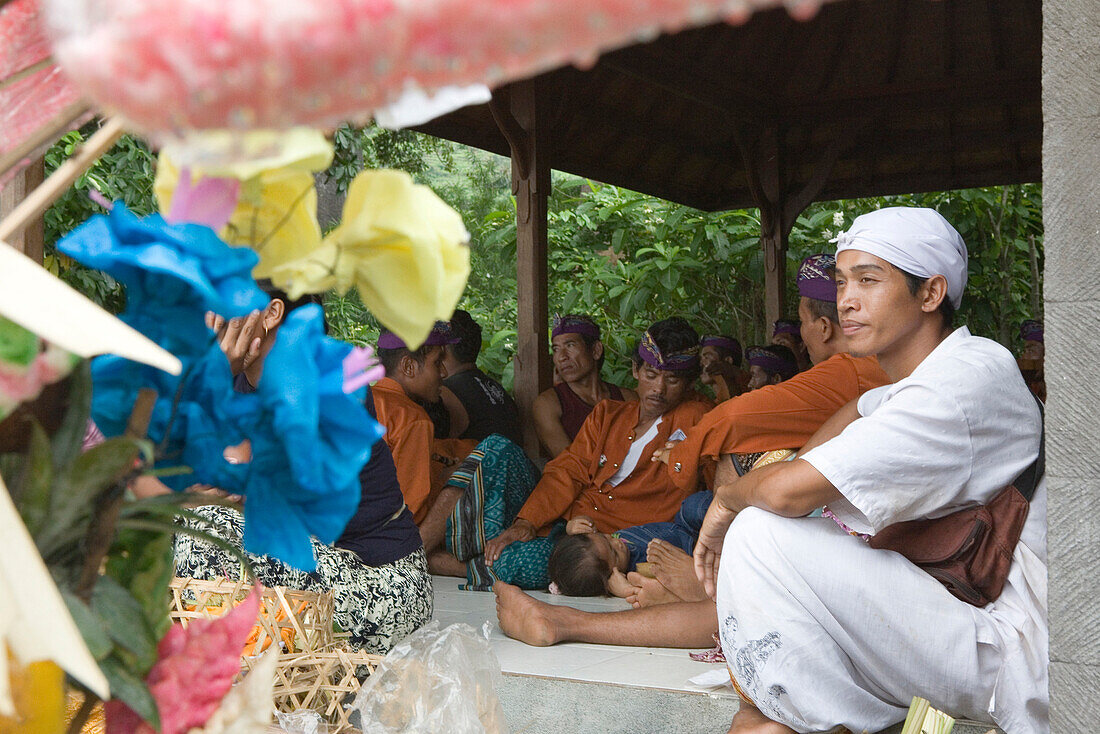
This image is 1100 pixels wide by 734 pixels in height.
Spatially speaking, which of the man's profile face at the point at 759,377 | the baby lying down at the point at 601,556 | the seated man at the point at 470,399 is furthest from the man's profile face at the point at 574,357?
the baby lying down at the point at 601,556

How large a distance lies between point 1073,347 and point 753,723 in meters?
1.00

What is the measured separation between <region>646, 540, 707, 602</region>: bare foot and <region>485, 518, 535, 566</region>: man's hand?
1067mm

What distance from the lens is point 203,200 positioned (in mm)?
486

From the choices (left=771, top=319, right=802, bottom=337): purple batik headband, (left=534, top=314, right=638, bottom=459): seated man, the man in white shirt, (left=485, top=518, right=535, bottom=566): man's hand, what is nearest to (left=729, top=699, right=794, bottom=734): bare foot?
the man in white shirt

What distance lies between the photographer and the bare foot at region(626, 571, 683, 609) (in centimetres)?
346

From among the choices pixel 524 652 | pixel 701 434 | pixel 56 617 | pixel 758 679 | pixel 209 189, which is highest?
pixel 209 189

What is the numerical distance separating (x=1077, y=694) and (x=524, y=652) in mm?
1671

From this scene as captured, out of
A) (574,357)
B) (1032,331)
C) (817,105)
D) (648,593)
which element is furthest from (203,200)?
(817,105)

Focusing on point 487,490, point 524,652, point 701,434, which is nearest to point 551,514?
point 487,490

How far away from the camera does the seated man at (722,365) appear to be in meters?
5.99

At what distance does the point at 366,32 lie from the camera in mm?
317

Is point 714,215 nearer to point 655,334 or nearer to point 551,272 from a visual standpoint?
point 551,272

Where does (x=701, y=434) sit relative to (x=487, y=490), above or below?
above

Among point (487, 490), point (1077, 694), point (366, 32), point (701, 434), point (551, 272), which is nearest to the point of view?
point (366, 32)
